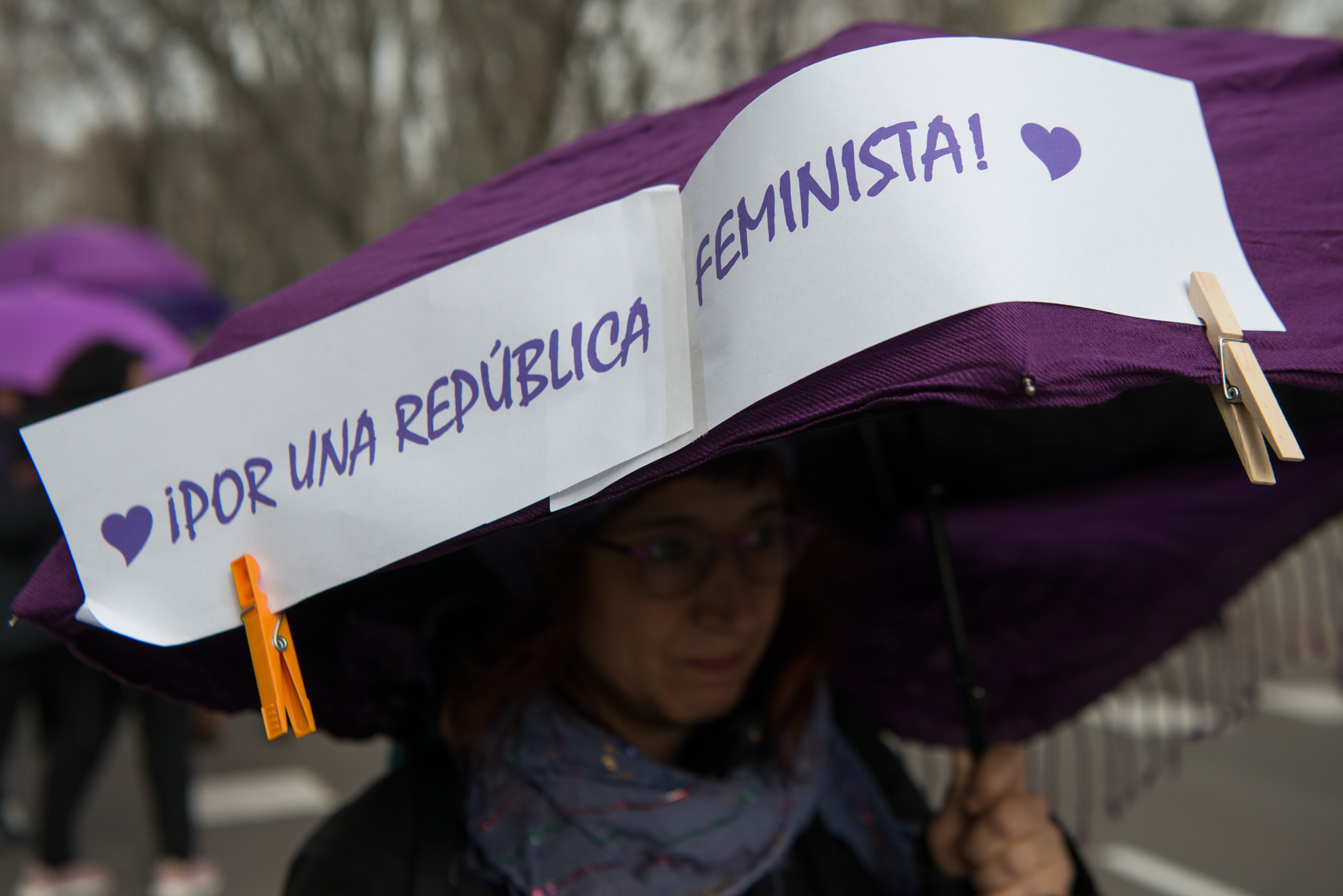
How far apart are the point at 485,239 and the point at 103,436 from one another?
1.29ft

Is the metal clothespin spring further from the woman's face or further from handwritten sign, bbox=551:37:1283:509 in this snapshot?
the woman's face

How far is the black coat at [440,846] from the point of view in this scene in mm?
1351

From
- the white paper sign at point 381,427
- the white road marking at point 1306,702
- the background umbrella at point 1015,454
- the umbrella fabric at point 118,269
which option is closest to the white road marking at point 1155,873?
the white road marking at point 1306,702

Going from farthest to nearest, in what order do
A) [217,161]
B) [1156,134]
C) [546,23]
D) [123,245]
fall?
[217,161] → [123,245] → [546,23] → [1156,134]

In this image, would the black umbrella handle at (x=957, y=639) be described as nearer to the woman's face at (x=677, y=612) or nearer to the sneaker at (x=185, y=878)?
the woman's face at (x=677, y=612)

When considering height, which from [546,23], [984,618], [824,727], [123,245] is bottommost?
[824,727]

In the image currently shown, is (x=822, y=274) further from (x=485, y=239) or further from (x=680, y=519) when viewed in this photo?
(x=680, y=519)

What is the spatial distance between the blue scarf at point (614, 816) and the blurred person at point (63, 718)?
2.59 m

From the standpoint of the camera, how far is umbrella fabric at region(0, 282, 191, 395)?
13.7ft

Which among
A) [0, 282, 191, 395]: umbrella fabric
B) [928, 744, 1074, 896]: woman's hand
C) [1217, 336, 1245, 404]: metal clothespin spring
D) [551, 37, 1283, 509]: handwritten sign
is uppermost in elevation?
[0, 282, 191, 395]: umbrella fabric

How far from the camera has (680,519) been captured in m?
1.54

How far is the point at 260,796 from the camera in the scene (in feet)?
17.3

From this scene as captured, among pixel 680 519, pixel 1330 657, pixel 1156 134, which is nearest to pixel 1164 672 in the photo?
pixel 1330 657

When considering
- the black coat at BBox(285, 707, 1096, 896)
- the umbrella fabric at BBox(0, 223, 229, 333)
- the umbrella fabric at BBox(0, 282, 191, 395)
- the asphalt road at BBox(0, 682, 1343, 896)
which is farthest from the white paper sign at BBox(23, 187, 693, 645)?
the umbrella fabric at BBox(0, 223, 229, 333)
